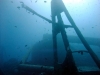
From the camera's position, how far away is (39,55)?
18047 mm

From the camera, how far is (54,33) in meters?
5.89

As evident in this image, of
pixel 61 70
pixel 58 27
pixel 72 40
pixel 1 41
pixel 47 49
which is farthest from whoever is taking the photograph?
pixel 1 41

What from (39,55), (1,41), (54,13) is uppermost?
(54,13)

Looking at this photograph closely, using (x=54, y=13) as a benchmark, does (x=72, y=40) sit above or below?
below

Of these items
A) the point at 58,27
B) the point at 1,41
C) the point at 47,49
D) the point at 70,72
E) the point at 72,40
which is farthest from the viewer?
the point at 1,41

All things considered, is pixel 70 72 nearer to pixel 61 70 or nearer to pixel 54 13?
pixel 61 70

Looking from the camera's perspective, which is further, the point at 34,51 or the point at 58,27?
the point at 34,51

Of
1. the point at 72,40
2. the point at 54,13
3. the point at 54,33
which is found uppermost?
the point at 54,13

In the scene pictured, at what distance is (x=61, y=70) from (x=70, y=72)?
→ 47 centimetres

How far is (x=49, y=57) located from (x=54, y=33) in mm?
11208

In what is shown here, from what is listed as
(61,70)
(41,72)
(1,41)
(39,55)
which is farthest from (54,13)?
(1,41)

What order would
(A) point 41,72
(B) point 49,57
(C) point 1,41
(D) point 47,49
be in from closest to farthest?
(A) point 41,72 < (B) point 49,57 < (D) point 47,49 < (C) point 1,41

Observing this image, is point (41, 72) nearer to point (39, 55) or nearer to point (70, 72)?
point (70, 72)

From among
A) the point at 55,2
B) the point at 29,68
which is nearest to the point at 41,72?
the point at 29,68
